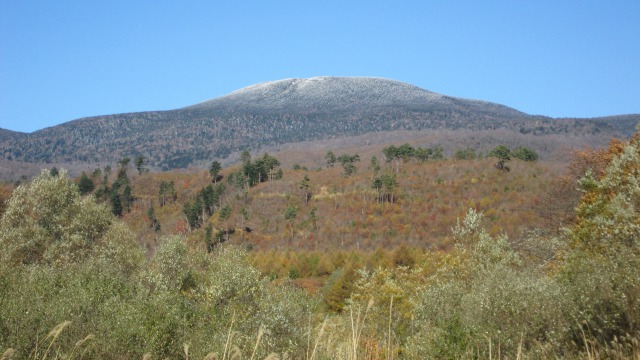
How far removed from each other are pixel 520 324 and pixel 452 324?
415 centimetres

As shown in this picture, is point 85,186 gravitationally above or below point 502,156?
below

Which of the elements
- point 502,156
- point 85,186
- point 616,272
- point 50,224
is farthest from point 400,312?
point 85,186

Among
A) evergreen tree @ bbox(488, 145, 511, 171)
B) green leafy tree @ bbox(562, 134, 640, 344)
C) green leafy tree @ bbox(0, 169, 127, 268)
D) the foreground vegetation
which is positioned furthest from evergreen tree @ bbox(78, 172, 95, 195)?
green leafy tree @ bbox(562, 134, 640, 344)

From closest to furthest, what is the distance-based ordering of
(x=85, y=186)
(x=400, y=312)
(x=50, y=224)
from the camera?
(x=400, y=312) < (x=50, y=224) < (x=85, y=186)

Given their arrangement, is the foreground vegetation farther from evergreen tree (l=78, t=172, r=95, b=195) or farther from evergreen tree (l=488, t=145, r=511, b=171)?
evergreen tree (l=78, t=172, r=95, b=195)

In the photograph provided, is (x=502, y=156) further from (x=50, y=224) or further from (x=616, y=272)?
(x=616, y=272)

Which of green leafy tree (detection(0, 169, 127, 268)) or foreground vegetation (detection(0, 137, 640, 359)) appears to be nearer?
foreground vegetation (detection(0, 137, 640, 359))

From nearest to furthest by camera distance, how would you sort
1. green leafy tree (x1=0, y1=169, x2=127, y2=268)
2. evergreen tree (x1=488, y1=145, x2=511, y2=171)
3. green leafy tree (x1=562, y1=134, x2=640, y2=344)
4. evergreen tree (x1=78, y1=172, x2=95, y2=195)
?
green leafy tree (x1=562, y1=134, x2=640, y2=344), green leafy tree (x1=0, y1=169, x2=127, y2=268), evergreen tree (x1=488, y1=145, x2=511, y2=171), evergreen tree (x1=78, y1=172, x2=95, y2=195)

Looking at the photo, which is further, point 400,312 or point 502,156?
point 502,156

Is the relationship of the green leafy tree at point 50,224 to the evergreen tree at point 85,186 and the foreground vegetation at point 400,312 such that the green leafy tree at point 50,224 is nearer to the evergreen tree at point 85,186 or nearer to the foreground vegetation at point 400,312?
the foreground vegetation at point 400,312

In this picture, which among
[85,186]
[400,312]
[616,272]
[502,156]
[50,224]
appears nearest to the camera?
[616,272]

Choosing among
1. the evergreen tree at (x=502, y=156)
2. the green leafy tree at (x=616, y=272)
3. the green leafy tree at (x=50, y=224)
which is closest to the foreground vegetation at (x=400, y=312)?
the green leafy tree at (x=616, y=272)

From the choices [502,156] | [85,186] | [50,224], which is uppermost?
[50,224]

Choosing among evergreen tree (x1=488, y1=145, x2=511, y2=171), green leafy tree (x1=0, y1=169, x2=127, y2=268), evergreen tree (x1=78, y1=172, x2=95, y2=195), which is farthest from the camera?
evergreen tree (x1=78, y1=172, x2=95, y2=195)
